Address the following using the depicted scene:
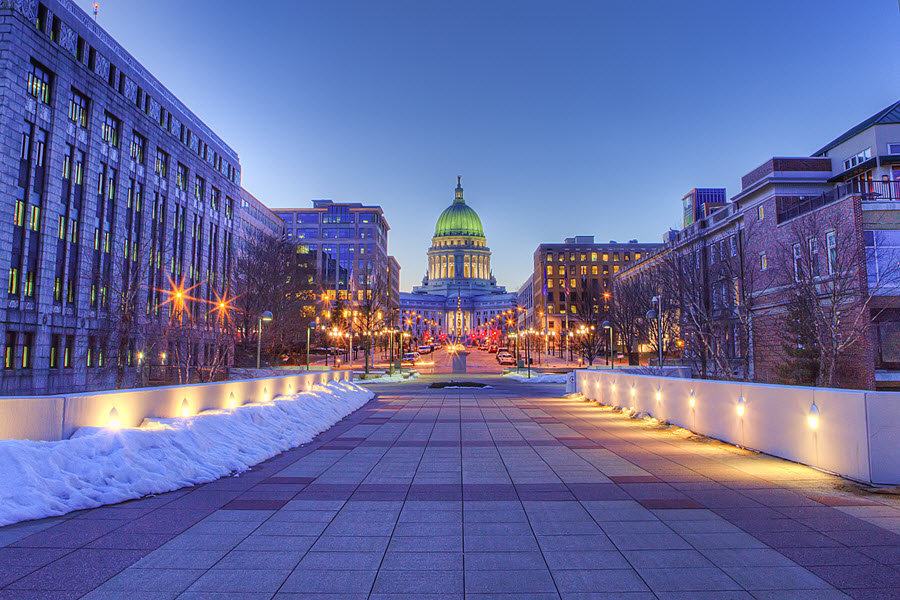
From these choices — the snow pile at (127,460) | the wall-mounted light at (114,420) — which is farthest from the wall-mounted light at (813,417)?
the wall-mounted light at (114,420)

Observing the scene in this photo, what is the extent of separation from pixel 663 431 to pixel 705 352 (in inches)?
1241

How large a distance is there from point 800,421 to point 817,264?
3116 cm

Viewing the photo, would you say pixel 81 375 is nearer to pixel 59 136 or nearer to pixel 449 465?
pixel 59 136

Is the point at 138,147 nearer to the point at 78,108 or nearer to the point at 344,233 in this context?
the point at 78,108

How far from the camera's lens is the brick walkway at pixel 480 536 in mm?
5348

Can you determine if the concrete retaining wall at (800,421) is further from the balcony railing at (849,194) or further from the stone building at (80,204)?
the stone building at (80,204)

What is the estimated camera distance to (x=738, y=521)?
24.4 feet

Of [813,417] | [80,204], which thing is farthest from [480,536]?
[80,204]

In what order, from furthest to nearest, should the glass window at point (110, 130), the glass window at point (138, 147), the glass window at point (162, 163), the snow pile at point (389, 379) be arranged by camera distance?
→ the glass window at point (162, 163), the glass window at point (138, 147), the snow pile at point (389, 379), the glass window at point (110, 130)

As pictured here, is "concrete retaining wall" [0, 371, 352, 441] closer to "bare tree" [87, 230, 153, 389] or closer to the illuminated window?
"bare tree" [87, 230, 153, 389]

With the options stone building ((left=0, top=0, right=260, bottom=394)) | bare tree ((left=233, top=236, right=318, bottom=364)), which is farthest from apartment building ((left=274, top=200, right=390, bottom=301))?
stone building ((left=0, top=0, right=260, bottom=394))

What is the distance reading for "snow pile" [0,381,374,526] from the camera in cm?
749

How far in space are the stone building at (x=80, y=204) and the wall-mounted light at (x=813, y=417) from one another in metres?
32.2

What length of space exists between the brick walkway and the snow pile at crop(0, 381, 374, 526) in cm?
33
